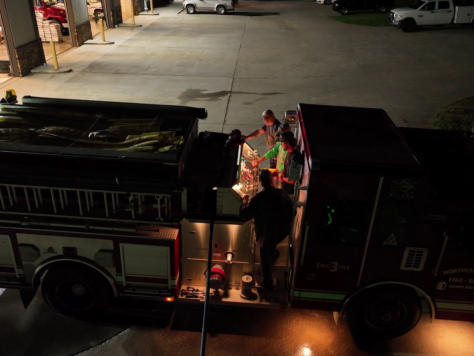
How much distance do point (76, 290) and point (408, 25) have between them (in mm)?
29201

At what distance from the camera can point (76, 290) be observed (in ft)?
19.5

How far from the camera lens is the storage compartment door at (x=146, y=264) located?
5.38m

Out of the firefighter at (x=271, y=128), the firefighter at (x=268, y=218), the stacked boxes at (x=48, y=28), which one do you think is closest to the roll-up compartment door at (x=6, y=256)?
the firefighter at (x=268, y=218)

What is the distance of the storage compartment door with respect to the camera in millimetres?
5375

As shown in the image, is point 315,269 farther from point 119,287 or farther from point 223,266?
point 119,287

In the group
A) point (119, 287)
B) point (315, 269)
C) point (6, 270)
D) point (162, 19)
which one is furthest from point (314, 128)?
point (162, 19)

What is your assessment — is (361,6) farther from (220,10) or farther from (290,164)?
(290,164)

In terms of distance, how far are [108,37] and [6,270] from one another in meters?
23.2

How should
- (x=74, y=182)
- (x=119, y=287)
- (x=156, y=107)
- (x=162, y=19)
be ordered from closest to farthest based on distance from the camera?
1. (x=74, y=182)
2. (x=119, y=287)
3. (x=156, y=107)
4. (x=162, y=19)

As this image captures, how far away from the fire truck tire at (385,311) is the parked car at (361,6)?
34.6 m

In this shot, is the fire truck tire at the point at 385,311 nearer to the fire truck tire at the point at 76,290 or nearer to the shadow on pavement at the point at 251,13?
the fire truck tire at the point at 76,290

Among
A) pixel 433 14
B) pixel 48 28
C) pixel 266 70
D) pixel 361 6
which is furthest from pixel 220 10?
pixel 266 70

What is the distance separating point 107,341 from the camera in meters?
5.80

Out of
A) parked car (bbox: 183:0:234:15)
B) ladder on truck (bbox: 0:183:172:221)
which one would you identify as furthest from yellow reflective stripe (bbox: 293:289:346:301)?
parked car (bbox: 183:0:234:15)
